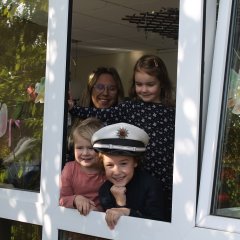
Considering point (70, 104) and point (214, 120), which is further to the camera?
point (70, 104)

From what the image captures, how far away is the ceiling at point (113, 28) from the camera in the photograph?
251 inches

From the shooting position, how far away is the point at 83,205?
7.86 feet

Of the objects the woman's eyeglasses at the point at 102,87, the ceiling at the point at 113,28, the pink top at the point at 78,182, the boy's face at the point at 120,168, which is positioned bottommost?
the pink top at the point at 78,182

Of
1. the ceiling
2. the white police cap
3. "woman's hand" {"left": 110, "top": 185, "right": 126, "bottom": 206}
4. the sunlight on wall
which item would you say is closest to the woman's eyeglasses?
the white police cap

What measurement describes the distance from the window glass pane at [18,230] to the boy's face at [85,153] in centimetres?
42

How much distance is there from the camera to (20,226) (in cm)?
285

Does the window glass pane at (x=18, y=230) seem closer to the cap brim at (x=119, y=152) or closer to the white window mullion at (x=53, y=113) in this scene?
the white window mullion at (x=53, y=113)

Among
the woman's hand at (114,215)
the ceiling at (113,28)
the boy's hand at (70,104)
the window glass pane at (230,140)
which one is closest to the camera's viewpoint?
the window glass pane at (230,140)

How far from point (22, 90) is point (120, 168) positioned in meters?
0.85

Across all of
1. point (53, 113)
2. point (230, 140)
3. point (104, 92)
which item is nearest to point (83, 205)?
point (53, 113)

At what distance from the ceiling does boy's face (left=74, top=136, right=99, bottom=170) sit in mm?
2266

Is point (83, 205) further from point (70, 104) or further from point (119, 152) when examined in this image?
point (70, 104)

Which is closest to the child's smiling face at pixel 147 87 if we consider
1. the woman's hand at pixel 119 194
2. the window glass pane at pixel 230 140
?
the woman's hand at pixel 119 194

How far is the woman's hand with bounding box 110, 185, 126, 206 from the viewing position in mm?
2324
